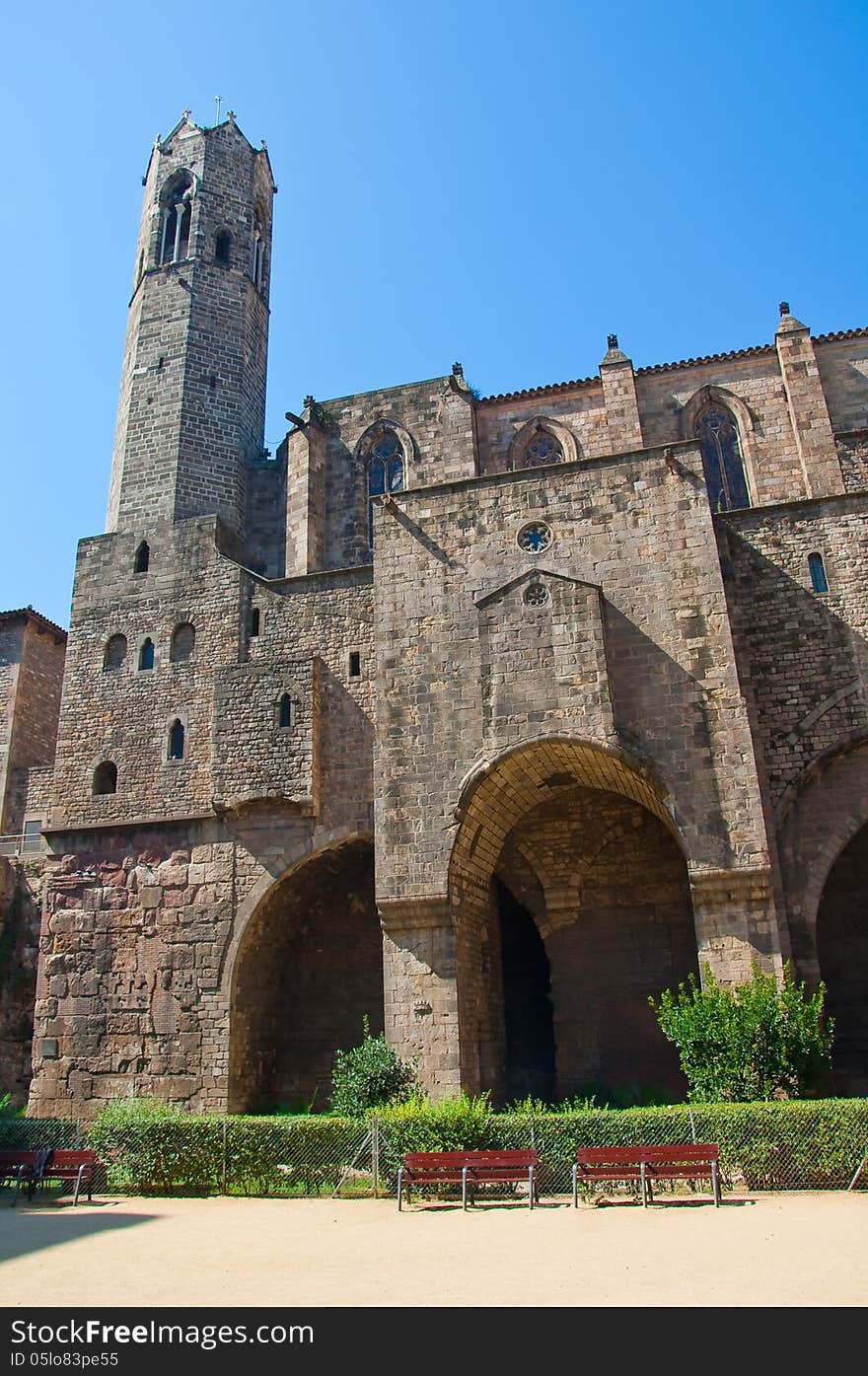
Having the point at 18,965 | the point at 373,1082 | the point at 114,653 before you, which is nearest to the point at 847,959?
the point at 373,1082

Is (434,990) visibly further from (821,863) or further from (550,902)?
(821,863)

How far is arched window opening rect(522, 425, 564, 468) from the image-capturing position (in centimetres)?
2294

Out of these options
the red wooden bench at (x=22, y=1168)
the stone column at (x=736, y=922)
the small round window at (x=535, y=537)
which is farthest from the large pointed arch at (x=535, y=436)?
the red wooden bench at (x=22, y=1168)

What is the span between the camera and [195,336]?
22.4 metres

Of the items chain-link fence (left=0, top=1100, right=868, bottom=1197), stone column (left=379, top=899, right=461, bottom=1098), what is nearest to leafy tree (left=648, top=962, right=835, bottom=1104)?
chain-link fence (left=0, top=1100, right=868, bottom=1197)

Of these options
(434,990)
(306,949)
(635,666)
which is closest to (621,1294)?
(434,990)

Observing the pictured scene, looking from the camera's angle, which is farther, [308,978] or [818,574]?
[308,978]

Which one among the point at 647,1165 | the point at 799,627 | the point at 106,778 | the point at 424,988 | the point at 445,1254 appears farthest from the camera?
the point at 106,778

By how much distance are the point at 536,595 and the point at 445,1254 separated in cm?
954

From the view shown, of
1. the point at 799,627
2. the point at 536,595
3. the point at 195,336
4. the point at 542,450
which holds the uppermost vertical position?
the point at 195,336

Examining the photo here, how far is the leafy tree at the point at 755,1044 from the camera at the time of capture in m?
12.1

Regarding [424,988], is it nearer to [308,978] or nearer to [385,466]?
[308,978]

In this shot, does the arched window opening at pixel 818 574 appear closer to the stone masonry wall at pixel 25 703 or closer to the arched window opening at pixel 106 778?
the arched window opening at pixel 106 778

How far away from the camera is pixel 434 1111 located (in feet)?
37.7
